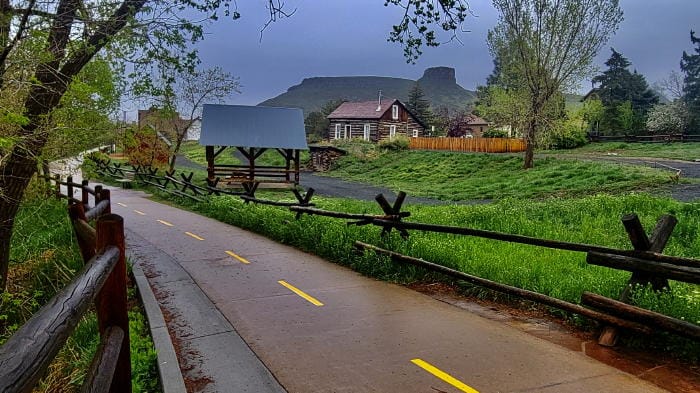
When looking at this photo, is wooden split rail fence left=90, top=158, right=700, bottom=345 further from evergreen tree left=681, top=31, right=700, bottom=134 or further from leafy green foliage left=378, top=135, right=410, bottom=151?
evergreen tree left=681, top=31, right=700, bottom=134

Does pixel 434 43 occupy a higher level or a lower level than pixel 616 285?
higher

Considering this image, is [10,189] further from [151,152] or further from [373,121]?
[373,121]

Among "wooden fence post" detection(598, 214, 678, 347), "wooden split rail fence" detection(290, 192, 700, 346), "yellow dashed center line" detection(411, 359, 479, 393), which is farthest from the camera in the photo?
"wooden fence post" detection(598, 214, 678, 347)

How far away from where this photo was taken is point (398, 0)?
10117mm

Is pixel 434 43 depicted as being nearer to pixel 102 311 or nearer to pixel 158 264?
pixel 158 264

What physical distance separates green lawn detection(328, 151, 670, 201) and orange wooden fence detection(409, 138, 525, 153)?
2.86m

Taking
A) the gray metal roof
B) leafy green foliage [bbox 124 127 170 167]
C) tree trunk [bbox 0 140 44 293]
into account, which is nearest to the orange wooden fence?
the gray metal roof

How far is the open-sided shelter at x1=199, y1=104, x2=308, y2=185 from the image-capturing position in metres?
34.1

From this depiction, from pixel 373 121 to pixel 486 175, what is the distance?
30758mm

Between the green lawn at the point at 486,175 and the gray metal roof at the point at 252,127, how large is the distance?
7210 mm

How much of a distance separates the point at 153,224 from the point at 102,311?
14.3 meters

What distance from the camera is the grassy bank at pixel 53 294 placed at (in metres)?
5.00

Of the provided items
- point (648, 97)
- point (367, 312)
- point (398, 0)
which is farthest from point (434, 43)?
point (648, 97)

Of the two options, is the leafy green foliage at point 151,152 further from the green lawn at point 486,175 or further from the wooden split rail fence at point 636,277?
the wooden split rail fence at point 636,277
